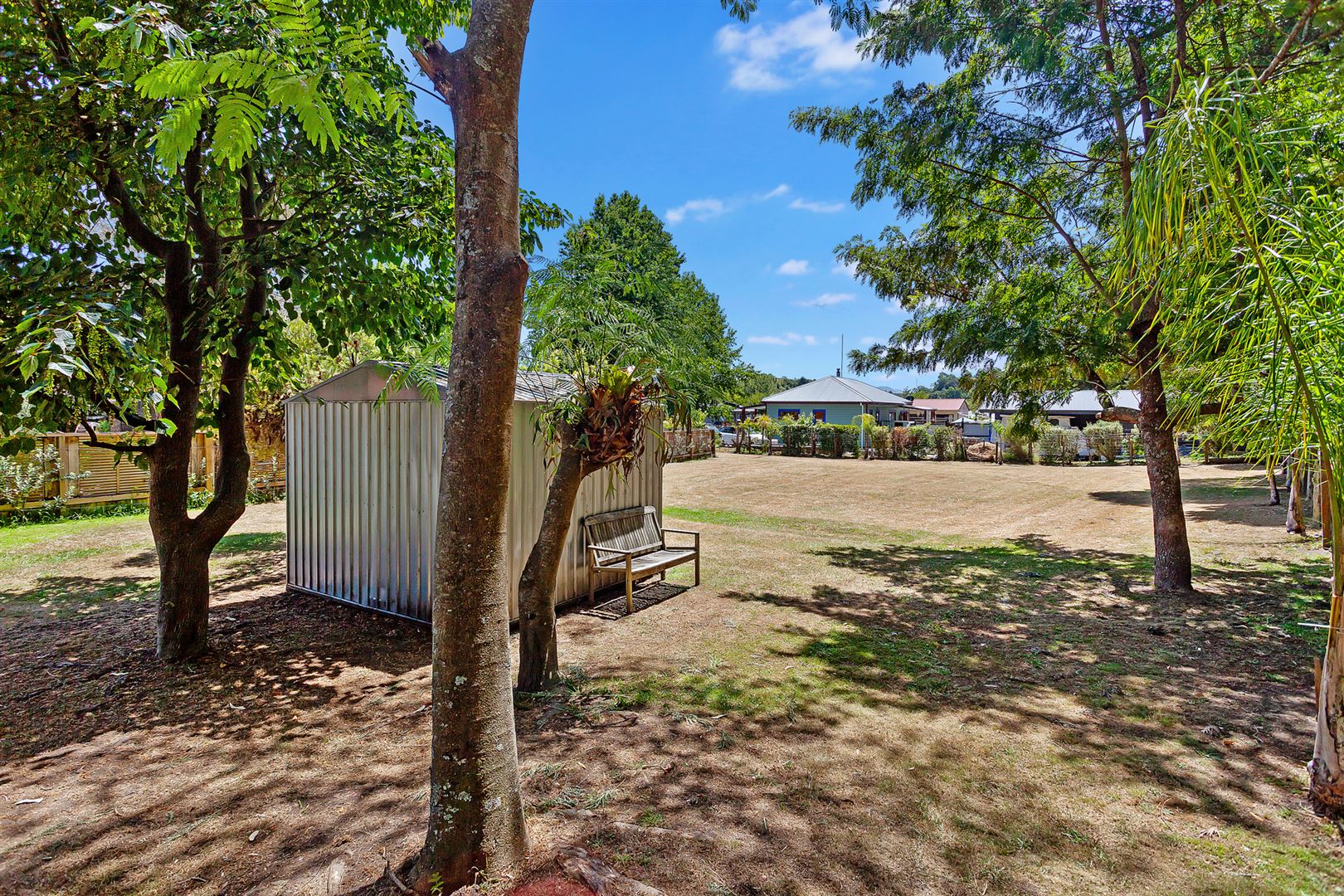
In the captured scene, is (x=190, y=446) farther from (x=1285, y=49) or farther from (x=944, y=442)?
(x=944, y=442)

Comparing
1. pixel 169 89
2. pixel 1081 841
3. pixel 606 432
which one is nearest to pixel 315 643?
pixel 606 432

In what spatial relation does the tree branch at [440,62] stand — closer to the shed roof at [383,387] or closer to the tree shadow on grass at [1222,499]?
the shed roof at [383,387]

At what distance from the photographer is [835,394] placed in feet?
129

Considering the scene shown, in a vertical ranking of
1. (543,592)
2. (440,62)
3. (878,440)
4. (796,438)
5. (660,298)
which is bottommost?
(543,592)

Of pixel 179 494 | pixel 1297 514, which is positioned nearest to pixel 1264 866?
pixel 179 494

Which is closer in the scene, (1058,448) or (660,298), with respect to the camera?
(660,298)

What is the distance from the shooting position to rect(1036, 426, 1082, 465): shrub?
2609 centimetres

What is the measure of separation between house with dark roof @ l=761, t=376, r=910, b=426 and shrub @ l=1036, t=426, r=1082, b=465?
10854 millimetres

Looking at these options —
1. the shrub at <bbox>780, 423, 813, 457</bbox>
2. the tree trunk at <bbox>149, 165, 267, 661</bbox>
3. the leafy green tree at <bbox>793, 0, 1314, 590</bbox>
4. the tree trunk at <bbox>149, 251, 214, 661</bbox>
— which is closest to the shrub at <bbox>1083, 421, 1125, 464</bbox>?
the shrub at <bbox>780, 423, 813, 457</bbox>

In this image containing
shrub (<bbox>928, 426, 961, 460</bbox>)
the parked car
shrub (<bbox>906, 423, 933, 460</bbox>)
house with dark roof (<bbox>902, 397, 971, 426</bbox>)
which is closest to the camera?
shrub (<bbox>928, 426, 961, 460</bbox>)

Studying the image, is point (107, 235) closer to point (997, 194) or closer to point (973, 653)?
point (973, 653)

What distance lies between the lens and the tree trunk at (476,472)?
7.29ft

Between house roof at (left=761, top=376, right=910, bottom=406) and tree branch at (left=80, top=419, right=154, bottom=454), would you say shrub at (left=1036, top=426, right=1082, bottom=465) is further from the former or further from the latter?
tree branch at (left=80, top=419, right=154, bottom=454)

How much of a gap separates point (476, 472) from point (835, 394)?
38.8 m
